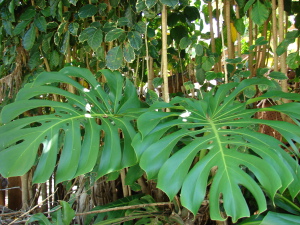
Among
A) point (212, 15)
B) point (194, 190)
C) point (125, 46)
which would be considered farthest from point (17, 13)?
point (194, 190)

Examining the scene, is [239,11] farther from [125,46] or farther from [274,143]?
[274,143]

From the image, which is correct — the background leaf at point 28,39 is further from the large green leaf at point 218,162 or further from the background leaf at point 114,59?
the large green leaf at point 218,162

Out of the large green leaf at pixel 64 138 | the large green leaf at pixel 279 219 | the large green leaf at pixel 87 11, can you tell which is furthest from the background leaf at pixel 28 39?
the large green leaf at pixel 279 219

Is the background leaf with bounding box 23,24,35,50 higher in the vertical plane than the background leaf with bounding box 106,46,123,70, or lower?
higher

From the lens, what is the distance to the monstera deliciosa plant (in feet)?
2.66

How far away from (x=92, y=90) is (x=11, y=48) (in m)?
0.87

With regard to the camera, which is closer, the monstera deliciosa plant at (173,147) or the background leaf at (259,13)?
the monstera deliciosa plant at (173,147)

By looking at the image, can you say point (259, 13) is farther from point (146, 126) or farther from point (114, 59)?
point (146, 126)

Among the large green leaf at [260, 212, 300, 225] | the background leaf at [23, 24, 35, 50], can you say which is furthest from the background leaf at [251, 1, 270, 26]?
the background leaf at [23, 24, 35, 50]

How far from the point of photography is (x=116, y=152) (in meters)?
1.06

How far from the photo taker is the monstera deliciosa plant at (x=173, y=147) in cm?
81

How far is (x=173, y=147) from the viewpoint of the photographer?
3.37ft

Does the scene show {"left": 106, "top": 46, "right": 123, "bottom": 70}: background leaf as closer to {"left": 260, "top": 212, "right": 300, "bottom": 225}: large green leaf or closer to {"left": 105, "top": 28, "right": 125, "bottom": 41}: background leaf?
{"left": 105, "top": 28, "right": 125, "bottom": 41}: background leaf

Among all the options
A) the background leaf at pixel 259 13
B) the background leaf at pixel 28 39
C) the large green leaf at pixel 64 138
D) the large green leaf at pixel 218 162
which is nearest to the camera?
the large green leaf at pixel 218 162
